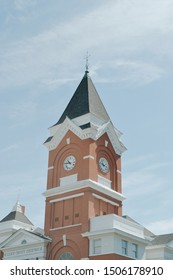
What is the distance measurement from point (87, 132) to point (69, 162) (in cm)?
357

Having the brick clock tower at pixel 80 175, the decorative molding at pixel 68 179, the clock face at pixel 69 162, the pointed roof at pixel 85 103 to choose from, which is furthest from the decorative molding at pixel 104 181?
the pointed roof at pixel 85 103

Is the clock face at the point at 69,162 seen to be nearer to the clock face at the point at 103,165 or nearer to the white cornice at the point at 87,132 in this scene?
the white cornice at the point at 87,132

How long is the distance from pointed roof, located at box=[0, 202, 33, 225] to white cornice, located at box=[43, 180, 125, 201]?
11.4 metres

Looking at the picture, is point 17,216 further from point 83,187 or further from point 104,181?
point 83,187

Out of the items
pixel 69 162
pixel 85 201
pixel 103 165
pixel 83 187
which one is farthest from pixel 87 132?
pixel 85 201

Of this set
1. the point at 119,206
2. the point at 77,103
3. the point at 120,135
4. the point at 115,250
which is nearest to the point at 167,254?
the point at 119,206

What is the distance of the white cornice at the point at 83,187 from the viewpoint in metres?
43.8

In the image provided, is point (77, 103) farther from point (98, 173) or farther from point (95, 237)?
point (95, 237)

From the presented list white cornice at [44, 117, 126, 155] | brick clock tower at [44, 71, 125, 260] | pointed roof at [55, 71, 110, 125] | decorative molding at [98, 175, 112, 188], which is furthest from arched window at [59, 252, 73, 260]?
pointed roof at [55, 71, 110, 125]

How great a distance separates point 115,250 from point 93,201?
5766 millimetres

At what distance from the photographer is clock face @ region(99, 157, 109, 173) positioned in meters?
46.8

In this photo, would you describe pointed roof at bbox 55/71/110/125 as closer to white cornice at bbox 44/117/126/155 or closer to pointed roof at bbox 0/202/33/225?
white cornice at bbox 44/117/126/155

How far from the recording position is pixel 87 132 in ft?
152

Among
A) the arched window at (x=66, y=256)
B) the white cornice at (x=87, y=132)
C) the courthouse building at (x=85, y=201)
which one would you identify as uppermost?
the white cornice at (x=87, y=132)
